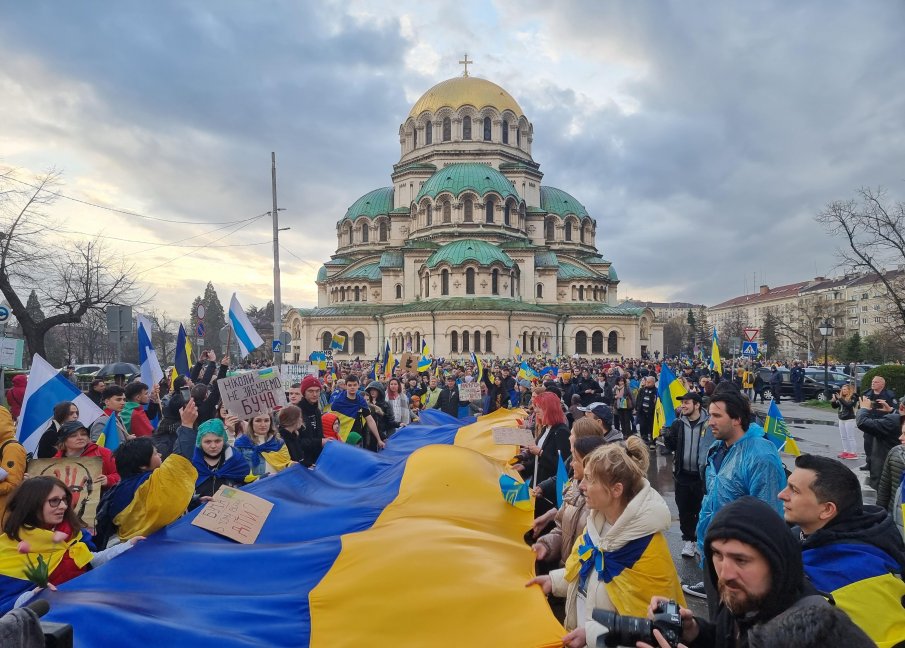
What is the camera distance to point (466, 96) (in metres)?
59.9

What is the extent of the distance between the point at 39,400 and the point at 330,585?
189 inches

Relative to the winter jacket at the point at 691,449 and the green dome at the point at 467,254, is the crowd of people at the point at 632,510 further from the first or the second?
the green dome at the point at 467,254

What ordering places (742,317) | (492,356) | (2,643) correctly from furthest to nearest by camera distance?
(742,317)
(492,356)
(2,643)

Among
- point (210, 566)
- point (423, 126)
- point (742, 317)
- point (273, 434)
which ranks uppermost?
point (423, 126)

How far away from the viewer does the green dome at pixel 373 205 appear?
2510 inches

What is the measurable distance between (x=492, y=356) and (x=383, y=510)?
142ft

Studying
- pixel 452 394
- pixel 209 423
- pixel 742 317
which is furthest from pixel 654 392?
pixel 742 317

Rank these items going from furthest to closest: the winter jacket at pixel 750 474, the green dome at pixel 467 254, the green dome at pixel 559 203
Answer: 1. the green dome at pixel 559 203
2. the green dome at pixel 467 254
3. the winter jacket at pixel 750 474

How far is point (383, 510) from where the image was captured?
5691 mm

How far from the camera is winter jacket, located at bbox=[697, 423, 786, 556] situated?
4.34 m

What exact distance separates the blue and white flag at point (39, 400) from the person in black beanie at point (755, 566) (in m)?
7.01

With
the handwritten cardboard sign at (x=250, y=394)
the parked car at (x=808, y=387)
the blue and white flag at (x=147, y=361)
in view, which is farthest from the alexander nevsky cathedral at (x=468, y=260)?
the handwritten cardboard sign at (x=250, y=394)

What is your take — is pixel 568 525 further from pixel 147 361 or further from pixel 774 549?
pixel 147 361

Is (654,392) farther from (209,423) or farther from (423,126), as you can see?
(423,126)
